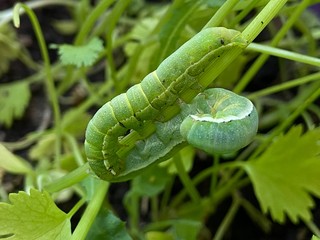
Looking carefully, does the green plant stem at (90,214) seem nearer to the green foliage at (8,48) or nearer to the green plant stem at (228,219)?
the green plant stem at (228,219)

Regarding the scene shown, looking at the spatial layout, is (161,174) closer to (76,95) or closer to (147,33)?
(147,33)

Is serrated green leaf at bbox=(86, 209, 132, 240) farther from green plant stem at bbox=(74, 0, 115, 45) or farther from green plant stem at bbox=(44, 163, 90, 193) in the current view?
green plant stem at bbox=(74, 0, 115, 45)

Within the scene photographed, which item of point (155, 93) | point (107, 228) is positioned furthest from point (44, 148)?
point (155, 93)

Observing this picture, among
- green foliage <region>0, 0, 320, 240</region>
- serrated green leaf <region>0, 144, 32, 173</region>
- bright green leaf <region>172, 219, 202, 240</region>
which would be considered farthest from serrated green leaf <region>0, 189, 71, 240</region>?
bright green leaf <region>172, 219, 202, 240</region>

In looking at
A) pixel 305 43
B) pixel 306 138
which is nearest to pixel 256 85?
pixel 305 43

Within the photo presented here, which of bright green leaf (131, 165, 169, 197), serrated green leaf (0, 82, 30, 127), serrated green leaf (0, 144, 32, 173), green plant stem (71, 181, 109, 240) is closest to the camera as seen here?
green plant stem (71, 181, 109, 240)

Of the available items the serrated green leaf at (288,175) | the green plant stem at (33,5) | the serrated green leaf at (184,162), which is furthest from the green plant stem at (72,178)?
the green plant stem at (33,5)

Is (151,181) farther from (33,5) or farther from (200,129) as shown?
(33,5)
